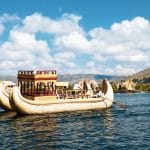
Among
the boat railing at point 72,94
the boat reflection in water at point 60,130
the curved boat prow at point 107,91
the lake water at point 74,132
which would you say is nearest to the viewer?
the lake water at point 74,132

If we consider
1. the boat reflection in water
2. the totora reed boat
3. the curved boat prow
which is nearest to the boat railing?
the totora reed boat

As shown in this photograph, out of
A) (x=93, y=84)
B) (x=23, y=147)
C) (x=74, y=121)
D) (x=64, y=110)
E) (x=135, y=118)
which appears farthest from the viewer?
(x=93, y=84)

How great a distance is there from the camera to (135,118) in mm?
61250

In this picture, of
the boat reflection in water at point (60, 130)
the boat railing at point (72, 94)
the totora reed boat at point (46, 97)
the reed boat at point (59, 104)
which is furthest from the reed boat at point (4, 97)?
the boat railing at point (72, 94)

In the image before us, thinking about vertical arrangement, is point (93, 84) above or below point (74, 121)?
above

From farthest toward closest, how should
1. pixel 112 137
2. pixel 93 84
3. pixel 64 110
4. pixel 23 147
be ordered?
pixel 93 84, pixel 64 110, pixel 112 137, pixel 23 147

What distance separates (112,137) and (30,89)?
3117 cm

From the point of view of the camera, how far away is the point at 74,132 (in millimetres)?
47062

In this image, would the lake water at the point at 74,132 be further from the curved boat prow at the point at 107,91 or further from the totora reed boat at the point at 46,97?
the curved boat prow at the point at 107,91

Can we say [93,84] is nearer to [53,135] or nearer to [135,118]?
[135,118]

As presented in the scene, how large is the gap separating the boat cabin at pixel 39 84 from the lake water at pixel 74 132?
6233 millimetres

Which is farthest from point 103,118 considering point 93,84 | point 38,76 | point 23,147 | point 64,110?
point 93,84

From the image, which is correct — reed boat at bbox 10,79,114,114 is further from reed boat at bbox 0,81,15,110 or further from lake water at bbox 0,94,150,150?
reed boat at bbox 0,81,15,110

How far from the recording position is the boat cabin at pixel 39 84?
69750 millimetres
